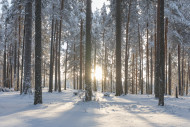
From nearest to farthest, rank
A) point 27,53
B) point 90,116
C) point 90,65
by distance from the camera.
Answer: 1. point 90,116
2. point 90,65
3. point 27,53

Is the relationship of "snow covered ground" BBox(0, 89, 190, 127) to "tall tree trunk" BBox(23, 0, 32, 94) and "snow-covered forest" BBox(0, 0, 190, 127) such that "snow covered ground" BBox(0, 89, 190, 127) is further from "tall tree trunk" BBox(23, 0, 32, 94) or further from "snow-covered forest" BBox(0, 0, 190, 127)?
"tall tree trunk" BBox(23, 0, 32, 94)

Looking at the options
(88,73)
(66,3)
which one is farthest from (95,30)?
(88,73)

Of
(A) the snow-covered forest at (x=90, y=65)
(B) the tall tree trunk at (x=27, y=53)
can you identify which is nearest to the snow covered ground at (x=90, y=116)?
(A) the snow-covered forest at (x=90, y=65)

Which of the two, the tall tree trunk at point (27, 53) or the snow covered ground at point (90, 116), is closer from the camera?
the snow covered ground at point (90, 116)

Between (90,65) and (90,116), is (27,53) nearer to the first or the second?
(90,65)

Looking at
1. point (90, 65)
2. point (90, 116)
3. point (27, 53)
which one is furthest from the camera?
point (27, 53)

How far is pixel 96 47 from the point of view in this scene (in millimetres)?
25938

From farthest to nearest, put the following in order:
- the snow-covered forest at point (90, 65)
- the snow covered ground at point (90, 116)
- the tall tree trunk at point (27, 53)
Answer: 1. the tall tree trunk at point (27, 53)
2. the snow-covered forest at point (90, 65)
3. the snow covered ground at point (90, 116)

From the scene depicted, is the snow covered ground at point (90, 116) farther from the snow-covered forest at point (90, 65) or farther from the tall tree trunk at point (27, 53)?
the tall tree trunk at point (27, 53)

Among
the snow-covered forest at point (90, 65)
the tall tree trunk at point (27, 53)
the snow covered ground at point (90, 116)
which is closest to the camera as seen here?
the snow covered ground at point (90, 116)

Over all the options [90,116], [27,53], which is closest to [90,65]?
[90,116]

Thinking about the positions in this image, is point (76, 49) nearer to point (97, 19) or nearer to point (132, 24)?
point (97, 19)

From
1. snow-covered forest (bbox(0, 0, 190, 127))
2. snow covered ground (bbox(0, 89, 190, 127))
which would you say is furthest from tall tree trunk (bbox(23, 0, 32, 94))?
snow covered ground (bbox(0, 89, 190, 127))

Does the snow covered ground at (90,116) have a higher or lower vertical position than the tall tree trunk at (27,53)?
lower
